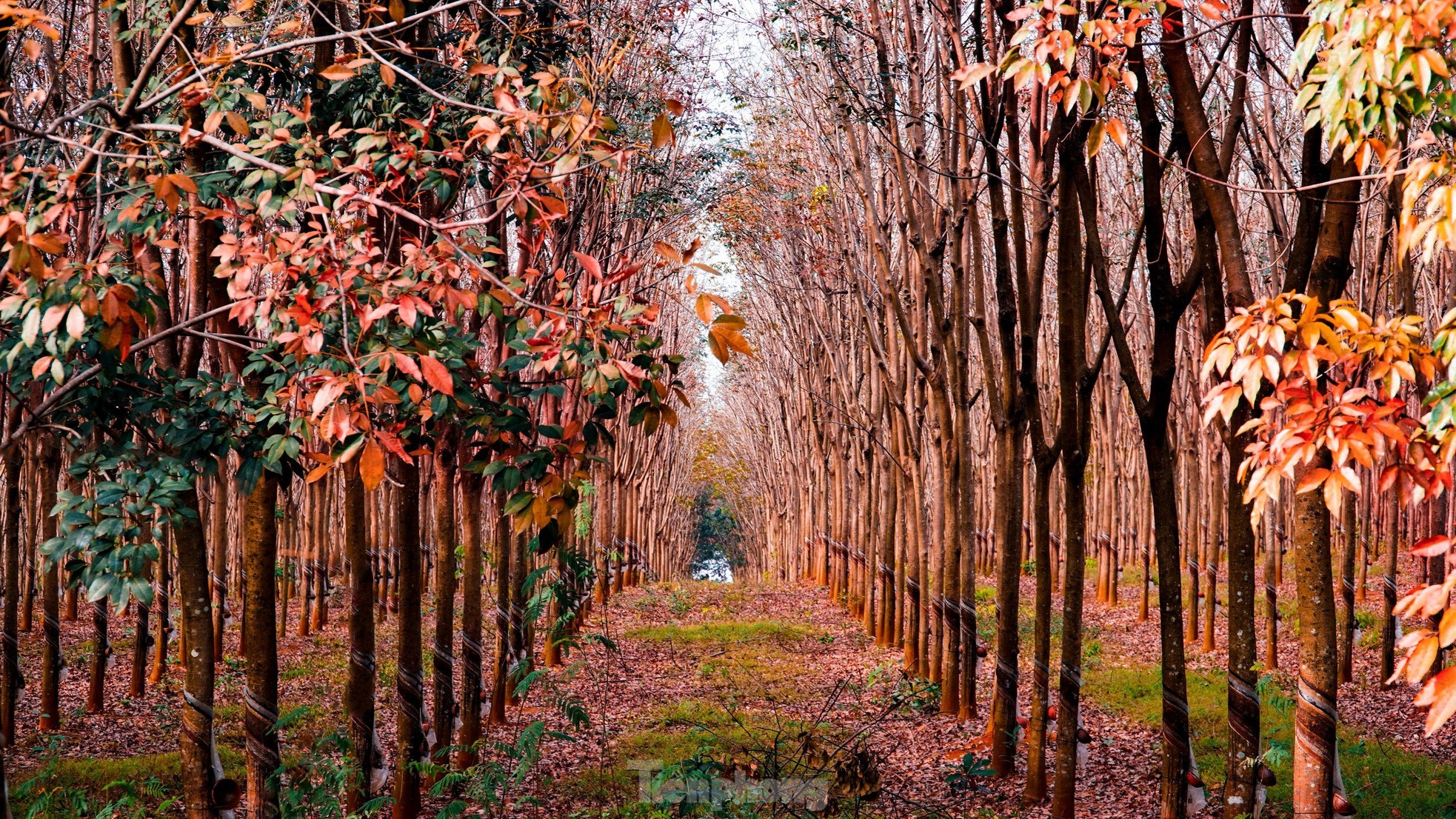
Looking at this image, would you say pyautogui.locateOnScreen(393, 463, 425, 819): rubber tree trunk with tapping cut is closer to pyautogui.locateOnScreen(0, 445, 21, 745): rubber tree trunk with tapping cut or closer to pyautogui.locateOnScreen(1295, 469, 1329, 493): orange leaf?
pyautogui.locateOnScreen(0, 445, 21, 745): rubber tree trunk with tapping cut

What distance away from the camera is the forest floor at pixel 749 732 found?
711 cm

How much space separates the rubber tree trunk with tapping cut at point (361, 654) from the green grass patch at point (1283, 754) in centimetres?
557

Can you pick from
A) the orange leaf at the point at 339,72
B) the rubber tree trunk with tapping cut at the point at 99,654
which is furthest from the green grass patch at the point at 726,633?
the orange leaf at the point at 339,72

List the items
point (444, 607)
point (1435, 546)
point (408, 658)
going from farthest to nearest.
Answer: point (444, 607)
point (408, 658)
point (1435, 546)

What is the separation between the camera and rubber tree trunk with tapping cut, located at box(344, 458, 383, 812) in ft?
21.5

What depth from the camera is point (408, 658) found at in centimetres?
686

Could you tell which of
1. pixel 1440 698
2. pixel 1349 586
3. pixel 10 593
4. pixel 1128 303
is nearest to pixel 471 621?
pixel 10 593

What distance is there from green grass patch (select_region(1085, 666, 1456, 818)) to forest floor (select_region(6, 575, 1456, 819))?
0.09 feet

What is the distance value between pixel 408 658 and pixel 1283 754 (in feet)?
18.0

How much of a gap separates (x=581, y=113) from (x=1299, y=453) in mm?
2467

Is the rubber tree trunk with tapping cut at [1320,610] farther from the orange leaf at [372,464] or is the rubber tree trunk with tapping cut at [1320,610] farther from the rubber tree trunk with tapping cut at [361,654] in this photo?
the rubber tree trunk with tapping cut at [361,654]

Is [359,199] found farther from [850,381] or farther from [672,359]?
[850,381]

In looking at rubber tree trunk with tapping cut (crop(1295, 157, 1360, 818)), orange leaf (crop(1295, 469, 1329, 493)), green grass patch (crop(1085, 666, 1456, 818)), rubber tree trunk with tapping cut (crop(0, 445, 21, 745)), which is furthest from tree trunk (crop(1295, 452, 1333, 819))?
rubber tree trunk with tapping cut (crop(0, 445, 21, 745))

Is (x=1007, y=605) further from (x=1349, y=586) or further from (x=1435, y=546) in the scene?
(x=1435, y=546)
